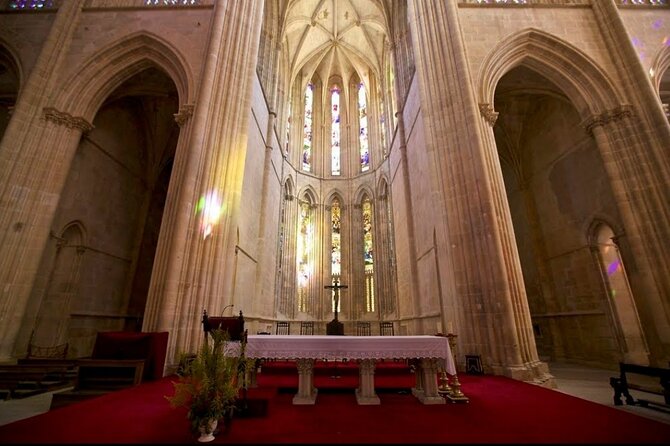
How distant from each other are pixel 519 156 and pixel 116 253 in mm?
19092

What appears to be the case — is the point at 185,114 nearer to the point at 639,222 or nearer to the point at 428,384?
the point at 428,384

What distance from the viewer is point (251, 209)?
1202 centimetres

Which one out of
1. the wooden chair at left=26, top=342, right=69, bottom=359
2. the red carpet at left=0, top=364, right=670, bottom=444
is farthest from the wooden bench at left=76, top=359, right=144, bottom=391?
the wooden chair at left=26, top=342, right=69, bottom=359

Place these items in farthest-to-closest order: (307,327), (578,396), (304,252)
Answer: (304,252) → (307,327) → (578,396)

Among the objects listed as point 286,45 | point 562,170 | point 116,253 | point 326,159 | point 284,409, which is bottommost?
point 284,409

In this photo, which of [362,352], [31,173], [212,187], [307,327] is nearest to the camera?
[362,352]

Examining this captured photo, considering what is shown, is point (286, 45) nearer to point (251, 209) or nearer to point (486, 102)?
point (251, 209)

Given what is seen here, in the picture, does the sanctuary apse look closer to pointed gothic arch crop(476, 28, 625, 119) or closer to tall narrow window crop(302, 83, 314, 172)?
pointed gothic arch crop(476, 28, 625, 119)

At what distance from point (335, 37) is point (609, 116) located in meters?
16.7

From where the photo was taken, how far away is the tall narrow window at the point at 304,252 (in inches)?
698

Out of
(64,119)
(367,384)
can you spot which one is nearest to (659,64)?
(367,384)

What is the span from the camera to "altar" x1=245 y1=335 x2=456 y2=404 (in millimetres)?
4680

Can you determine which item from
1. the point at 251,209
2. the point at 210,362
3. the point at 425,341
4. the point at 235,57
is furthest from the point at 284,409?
the point at 235,57

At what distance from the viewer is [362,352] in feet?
15.4
